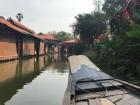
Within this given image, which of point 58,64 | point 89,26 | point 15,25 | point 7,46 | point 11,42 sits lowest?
point 58,64

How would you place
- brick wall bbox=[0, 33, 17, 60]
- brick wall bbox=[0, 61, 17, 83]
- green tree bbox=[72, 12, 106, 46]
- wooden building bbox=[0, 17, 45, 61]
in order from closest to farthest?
brick wall bbox=[0, 61, 17, 83]
brick wall bbox=[0, 33, 17, 60]
wooden building bbox=[0, 17, 45, 61]
green tree bbox=[72, 12, 106, 46]

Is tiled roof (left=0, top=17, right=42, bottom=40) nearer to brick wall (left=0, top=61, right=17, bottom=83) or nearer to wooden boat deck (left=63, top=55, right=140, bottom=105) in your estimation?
brick wall (left=0, top=61, right=17, bottom=83)

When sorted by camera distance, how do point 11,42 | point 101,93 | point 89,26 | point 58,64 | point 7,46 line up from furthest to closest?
point 89,26, point 11,42, point 7,46, point 58,64, point 101,93

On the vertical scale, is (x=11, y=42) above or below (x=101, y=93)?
above

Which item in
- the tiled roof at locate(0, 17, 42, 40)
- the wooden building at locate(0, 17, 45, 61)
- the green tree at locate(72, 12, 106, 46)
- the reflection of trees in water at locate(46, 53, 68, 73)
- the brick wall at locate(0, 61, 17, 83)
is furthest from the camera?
the green tree at locate(72, 12, 106, 46)

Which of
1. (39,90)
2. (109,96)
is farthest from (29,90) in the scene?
(109,96)

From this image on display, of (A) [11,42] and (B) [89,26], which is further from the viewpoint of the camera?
(B) [89,26]

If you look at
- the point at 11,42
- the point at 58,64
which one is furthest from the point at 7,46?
the point at 58,64

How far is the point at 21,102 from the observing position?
933cm

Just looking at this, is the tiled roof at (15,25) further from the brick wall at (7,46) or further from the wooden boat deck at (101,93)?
A: the wooden boat deck at (101,93)

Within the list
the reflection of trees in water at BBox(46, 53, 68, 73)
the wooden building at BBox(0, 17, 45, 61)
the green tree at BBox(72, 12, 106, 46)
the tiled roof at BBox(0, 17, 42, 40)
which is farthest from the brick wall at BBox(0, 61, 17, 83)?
the green tree at BBox(72, 12, 106, 46)

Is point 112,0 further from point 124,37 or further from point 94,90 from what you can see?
point 94,90

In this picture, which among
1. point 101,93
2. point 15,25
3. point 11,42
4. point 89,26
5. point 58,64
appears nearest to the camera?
point 101,93

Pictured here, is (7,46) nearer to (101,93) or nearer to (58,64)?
(58,64)
